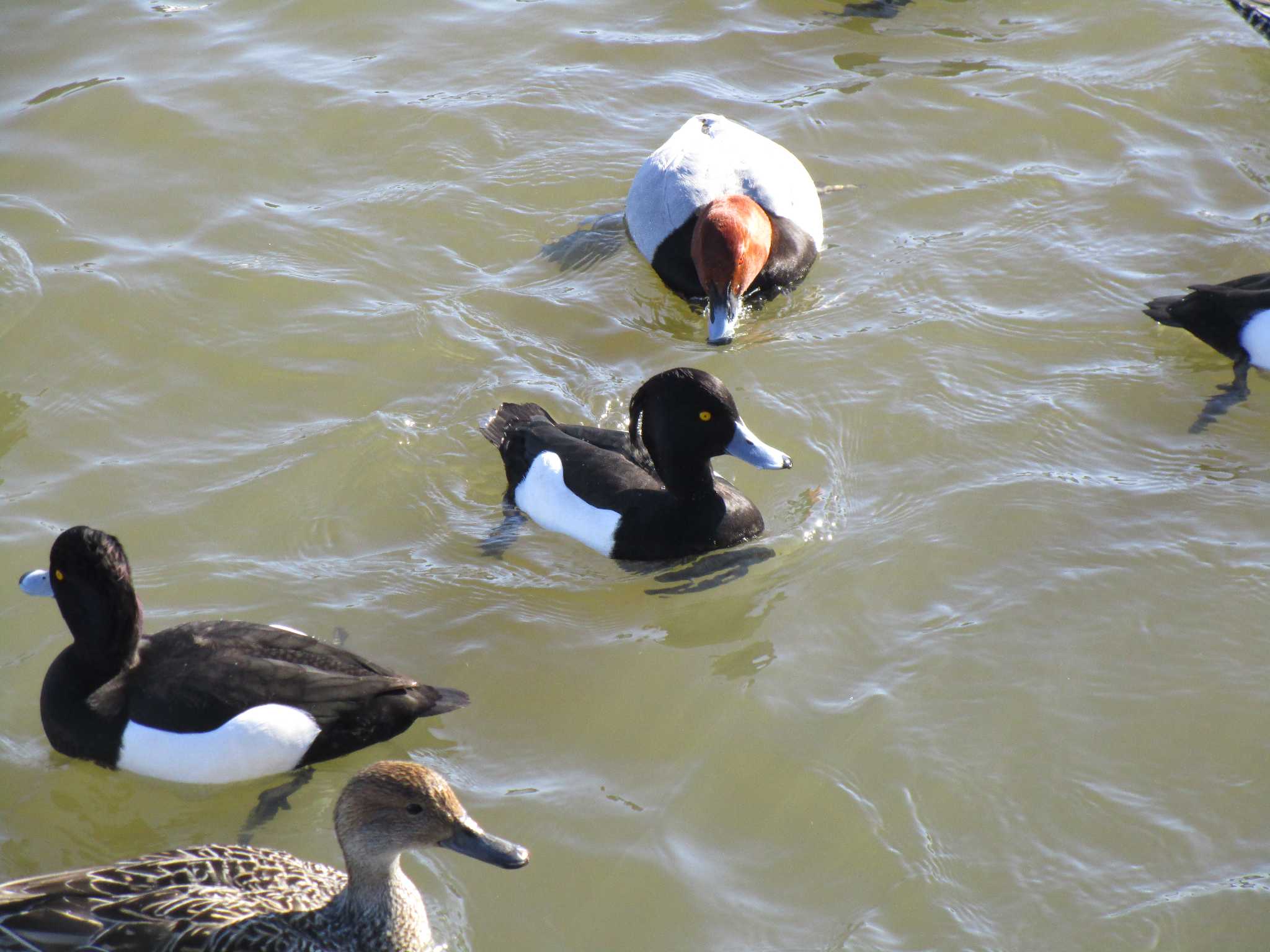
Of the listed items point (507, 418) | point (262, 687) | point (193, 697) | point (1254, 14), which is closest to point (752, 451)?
point (507, 418)

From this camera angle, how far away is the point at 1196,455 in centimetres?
610

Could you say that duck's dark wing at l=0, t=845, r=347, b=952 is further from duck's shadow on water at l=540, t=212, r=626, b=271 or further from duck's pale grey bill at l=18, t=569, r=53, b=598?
duck's shadow on water at l=540, t=212, r=626, b=271

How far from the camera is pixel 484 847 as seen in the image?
12.8ft

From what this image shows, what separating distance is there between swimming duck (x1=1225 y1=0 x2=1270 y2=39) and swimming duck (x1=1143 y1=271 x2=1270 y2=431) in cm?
333

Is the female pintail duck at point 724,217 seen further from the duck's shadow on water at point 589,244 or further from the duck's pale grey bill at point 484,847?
the duck's pale grey bill at point 484,847

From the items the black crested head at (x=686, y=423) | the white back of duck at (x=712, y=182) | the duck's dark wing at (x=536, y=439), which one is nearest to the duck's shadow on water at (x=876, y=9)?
the white back of duck at (x=712, y=182)

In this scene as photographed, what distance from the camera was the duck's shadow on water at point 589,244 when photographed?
25.6 feet

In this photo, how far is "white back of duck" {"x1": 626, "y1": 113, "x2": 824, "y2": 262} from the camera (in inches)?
302

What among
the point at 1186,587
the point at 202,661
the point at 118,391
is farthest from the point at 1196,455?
the point at 118,391

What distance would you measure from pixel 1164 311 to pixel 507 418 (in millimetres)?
3592

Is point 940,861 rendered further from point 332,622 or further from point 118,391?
point 118,391

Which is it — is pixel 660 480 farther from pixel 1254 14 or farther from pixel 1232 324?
pixel 1254 14

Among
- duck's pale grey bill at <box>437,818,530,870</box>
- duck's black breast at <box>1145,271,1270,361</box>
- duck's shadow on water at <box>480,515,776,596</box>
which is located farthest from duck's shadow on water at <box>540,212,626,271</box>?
duck's pale grey bill at <box>437,818,530,870</box>

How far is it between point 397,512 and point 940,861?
3.03 m
